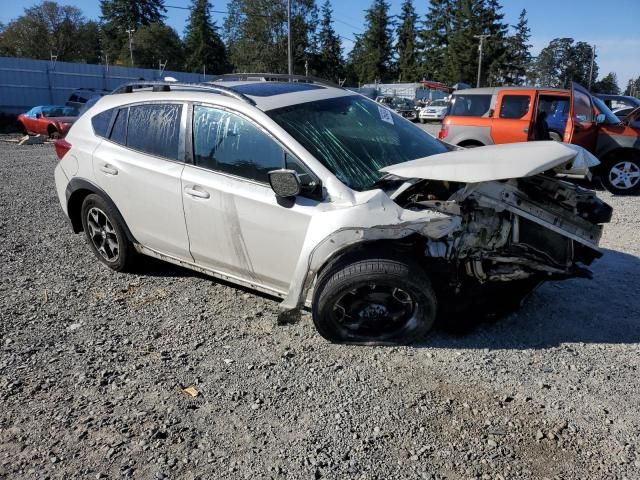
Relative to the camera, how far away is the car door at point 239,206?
3.47m

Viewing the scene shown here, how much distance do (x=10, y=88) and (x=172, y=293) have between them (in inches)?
1166

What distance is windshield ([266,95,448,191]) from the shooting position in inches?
141

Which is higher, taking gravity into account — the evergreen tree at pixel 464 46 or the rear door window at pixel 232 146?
the evergreen tree at pixel 464 46

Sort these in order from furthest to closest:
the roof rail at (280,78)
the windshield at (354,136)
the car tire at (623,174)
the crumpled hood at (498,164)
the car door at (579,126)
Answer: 1. the car door at (579,126)
2. the car tire at (623,174)
3. the roof rail at (280,78)
4. the windshield at (354,136)
5. the crumpled hood at (498,164)

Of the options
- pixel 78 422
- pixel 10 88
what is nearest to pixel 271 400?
pixel 78 422

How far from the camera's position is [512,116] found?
31.8ft

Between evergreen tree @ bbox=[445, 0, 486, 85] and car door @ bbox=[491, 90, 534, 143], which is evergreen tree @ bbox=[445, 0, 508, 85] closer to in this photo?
evergreen tree @ bbox=[445, 0, 486, 85]

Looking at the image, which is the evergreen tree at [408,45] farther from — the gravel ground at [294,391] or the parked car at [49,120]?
the gravel ground at [294,391]

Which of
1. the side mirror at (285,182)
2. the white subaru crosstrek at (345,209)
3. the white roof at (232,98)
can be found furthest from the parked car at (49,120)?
the side mirror at (285,182)

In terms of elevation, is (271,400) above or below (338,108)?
below

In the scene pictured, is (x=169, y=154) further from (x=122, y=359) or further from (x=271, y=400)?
(x=271, y=400)

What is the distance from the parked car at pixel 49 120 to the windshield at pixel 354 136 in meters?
17.1

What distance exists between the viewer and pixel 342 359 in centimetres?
339

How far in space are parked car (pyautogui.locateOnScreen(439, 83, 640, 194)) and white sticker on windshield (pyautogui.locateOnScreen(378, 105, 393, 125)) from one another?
5640mm
